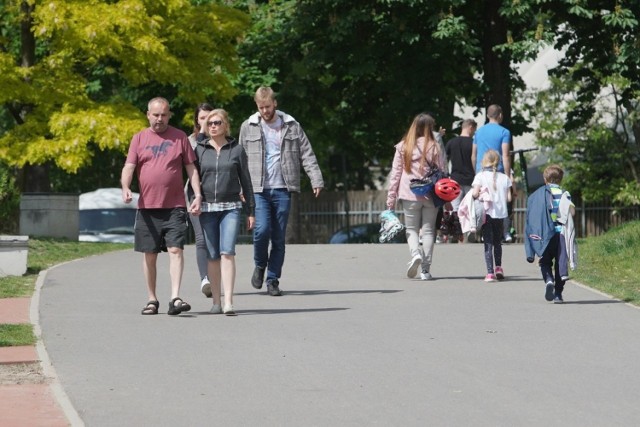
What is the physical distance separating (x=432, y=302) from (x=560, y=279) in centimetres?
115

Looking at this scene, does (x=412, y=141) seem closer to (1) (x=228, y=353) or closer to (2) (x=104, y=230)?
(1) (x=228, y=353)

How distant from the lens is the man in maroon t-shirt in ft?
40.8

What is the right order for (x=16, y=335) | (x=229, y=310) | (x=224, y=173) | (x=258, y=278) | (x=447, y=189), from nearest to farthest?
1. (x=16, y=335)
2. (x=229, y=310)
3. (x=224, y=173)
4. (x=258, y=278)
5. (x=447, y=189)

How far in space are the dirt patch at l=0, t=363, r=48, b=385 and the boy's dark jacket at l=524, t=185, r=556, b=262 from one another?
5669mm

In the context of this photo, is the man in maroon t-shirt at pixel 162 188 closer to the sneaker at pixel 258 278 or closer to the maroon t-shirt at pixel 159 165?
the maroon t-shirt at pixel 159 165

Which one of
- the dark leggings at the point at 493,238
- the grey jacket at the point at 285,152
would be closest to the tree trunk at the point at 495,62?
the dark leggings at the point at 493,238

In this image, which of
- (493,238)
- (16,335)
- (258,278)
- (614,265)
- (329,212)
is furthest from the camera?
(329,212)

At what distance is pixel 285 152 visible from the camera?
14477 millimetres

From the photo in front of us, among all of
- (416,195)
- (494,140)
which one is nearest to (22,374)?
(416,195)

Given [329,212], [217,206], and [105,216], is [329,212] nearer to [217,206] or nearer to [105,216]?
[105,216]

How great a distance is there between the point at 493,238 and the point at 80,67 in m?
15.2

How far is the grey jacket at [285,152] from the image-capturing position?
14406mm

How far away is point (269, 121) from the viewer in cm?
1446

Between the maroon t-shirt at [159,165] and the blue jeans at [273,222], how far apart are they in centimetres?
200
